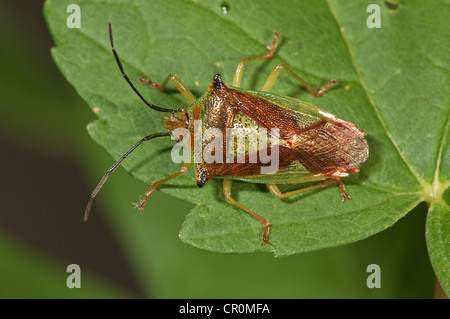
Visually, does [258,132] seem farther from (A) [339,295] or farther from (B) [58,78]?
(B) [58,78]

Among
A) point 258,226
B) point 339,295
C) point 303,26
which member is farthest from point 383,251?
point 303,26

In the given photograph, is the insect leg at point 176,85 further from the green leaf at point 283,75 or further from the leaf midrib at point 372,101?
the leaf midrib at point 372,101

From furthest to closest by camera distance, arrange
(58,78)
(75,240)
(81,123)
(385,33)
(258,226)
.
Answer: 1. (75,240)
2. (58,78)
3. (81,123)
4. (385,33)
5. (258,226)

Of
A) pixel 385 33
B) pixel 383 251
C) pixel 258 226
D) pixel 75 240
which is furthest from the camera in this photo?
pixel 75 240

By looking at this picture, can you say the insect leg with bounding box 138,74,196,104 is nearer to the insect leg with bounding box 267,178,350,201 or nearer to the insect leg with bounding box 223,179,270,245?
the insect leg with bounding box 223,179,270,245

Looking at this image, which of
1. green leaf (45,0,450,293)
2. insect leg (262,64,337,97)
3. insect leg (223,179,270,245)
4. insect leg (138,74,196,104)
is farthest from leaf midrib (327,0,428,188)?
insect leg (138,74,196,104)

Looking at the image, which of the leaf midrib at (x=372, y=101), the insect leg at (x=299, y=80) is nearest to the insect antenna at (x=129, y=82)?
the insect leg at (x=299, y=80)

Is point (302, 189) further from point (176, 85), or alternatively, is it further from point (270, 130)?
point (176, 85)
